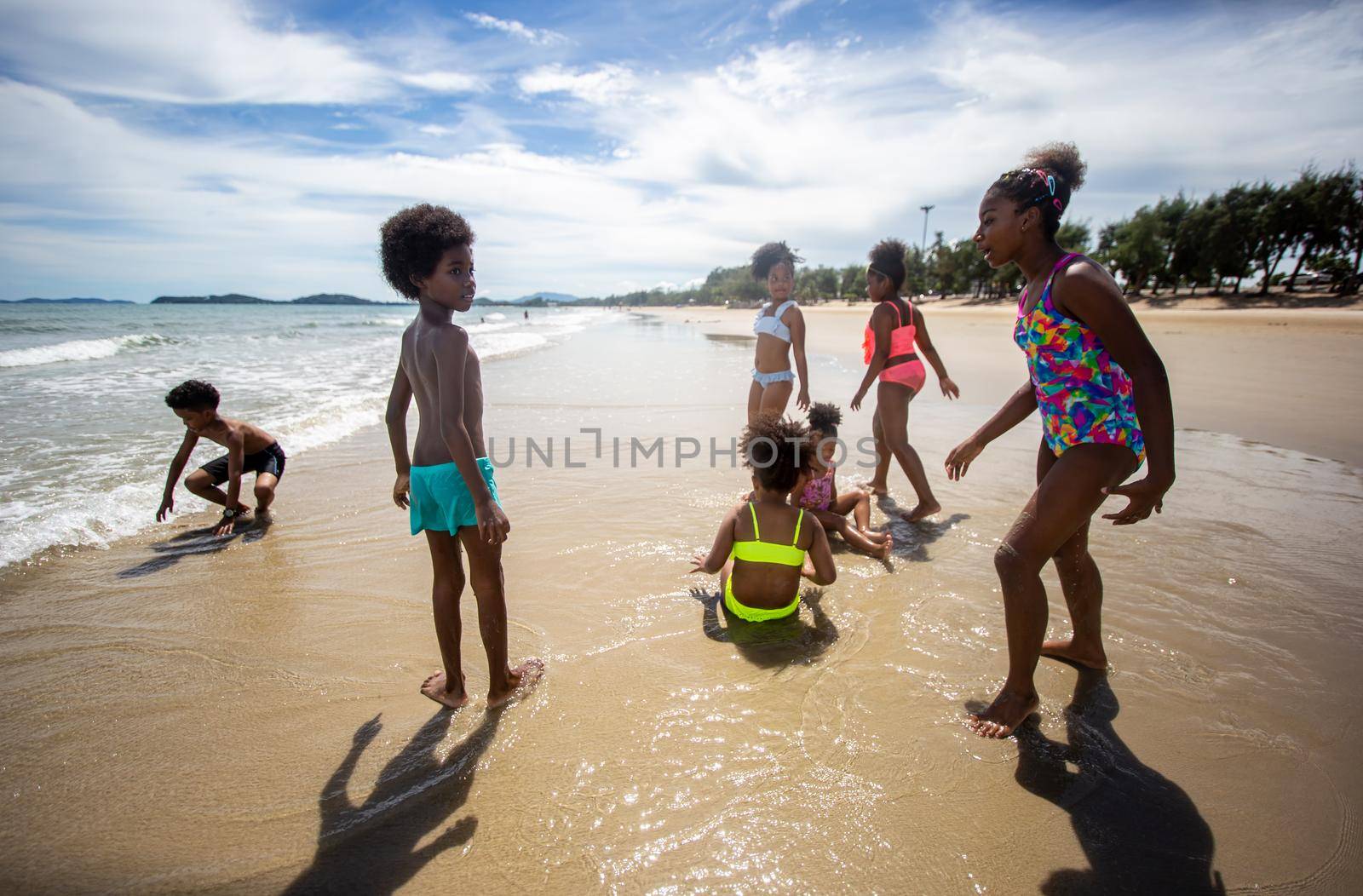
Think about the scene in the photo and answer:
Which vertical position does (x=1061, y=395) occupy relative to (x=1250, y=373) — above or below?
above

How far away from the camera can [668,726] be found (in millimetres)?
2396

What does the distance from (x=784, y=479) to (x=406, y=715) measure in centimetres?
207

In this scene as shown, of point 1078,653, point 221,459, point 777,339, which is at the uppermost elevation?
point 777,339

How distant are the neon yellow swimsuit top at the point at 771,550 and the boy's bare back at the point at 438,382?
143cm

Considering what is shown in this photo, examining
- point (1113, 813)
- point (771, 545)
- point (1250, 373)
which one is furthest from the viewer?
point (1250, 373)

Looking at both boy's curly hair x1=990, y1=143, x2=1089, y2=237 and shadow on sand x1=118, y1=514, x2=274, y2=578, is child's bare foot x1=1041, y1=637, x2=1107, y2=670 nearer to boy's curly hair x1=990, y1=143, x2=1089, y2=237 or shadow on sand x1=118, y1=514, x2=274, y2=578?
boy's curly hair x1=990, y1=143, x2=1089, y2=237

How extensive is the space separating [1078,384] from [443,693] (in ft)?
9.61

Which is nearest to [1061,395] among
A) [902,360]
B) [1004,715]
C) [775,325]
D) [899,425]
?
[1004,715]

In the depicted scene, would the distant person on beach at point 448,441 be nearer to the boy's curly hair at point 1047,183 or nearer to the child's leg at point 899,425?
the boy's curly hair at point 1047,183

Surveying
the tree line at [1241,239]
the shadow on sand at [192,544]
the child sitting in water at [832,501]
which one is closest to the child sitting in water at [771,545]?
the child sitting in water at [832,501]

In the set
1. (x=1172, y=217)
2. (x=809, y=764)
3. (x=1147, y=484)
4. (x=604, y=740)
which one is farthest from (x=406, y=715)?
(x=1172, y=217)

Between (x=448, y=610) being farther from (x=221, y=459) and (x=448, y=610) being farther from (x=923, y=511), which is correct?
(x=221, y=459)

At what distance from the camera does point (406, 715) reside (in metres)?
2.51

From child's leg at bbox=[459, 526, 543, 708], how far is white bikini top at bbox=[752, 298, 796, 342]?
3.52 m
